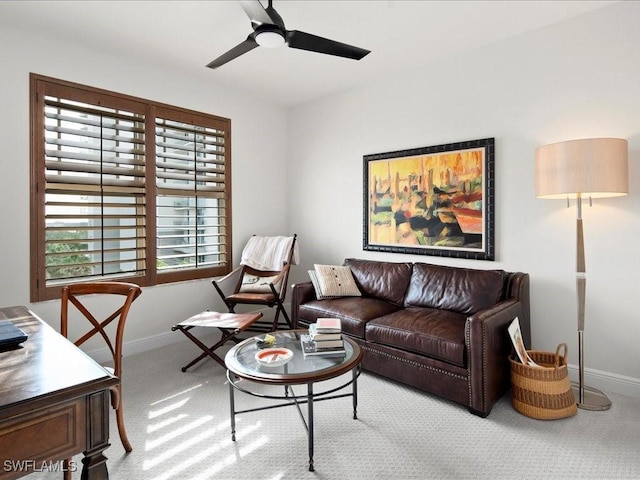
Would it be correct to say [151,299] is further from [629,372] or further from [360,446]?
[629,372]

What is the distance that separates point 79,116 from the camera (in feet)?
10.5

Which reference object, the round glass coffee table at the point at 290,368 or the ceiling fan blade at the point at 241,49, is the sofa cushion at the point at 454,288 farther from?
the ceiling fan blade at the point at 241,49

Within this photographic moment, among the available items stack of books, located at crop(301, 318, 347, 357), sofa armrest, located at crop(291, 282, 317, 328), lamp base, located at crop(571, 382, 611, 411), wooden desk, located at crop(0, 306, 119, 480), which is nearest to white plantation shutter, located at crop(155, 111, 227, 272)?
sofa armrest, located at crop(291, 282, 317, 328)

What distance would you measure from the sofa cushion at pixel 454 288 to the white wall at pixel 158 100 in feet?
7.05

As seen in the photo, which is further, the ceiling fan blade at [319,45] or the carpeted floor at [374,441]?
the ceiling fan blade at [319,45]

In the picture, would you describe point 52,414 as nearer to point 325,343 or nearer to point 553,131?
point 325,343

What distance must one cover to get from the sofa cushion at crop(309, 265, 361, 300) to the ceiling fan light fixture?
6.77 ft

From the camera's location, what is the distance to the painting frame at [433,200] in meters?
3.24

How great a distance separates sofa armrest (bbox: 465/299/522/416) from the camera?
235cm

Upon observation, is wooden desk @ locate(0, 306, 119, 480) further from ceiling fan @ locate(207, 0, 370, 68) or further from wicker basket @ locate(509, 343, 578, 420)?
wicker basket @ locate(509, 343, 578, 420)

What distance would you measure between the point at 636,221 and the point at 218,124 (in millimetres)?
3853

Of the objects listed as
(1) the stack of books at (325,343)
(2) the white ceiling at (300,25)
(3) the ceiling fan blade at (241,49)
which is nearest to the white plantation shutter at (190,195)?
(2) the white ceiling at (300,25)

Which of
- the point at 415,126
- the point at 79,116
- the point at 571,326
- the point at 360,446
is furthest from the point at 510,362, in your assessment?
the point at 79,116

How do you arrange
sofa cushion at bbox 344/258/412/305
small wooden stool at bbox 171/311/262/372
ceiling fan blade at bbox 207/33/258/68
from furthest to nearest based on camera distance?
sofa cushion at bbox 344/258/412/305, small wooden stool at bbox 171/311/262/372, ceiling fan blade at bbox 207/33/258/68
